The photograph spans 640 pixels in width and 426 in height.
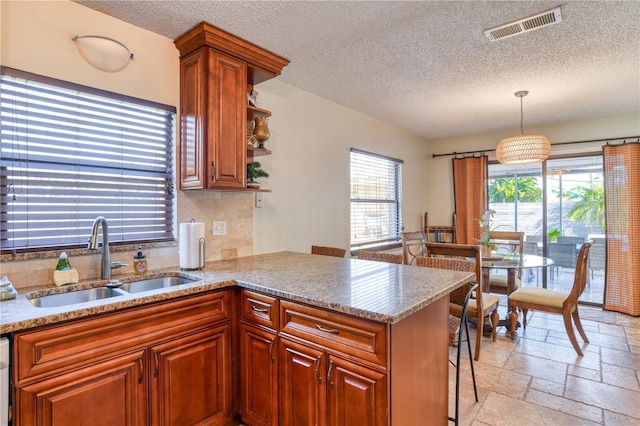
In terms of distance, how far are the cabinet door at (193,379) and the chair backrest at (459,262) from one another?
152 cm

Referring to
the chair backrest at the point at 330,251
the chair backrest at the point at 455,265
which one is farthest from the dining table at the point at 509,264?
the chair backrest at the point at 330,251

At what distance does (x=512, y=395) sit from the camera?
2.29 m

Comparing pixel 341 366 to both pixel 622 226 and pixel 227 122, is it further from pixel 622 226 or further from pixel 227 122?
Result: pixel 622 226

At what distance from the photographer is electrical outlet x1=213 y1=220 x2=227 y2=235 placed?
2.57 meters

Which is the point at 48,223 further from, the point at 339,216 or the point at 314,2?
the point at 339,216

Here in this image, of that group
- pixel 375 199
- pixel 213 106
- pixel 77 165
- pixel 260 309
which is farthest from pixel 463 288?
pixel 77 165

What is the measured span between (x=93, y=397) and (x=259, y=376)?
2.46 feet

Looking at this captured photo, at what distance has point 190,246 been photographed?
2143mm

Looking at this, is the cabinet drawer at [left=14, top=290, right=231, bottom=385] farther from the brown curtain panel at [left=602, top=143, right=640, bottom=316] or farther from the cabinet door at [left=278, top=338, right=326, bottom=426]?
the brown curtain panel at [left=602, top=143, right=640, bottom=316]

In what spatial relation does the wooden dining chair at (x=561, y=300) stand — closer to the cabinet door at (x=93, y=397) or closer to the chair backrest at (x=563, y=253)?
the chair backrest at (x=563, y=253)

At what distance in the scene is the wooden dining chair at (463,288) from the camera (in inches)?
97.4

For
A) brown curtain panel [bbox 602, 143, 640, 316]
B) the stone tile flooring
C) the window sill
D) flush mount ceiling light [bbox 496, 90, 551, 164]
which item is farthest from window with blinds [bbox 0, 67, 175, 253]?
brown curtain panel [bbox 602, 143, 640, 316]

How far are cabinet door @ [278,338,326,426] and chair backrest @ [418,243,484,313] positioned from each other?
1.30m

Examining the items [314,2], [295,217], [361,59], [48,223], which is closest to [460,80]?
[361,59]
